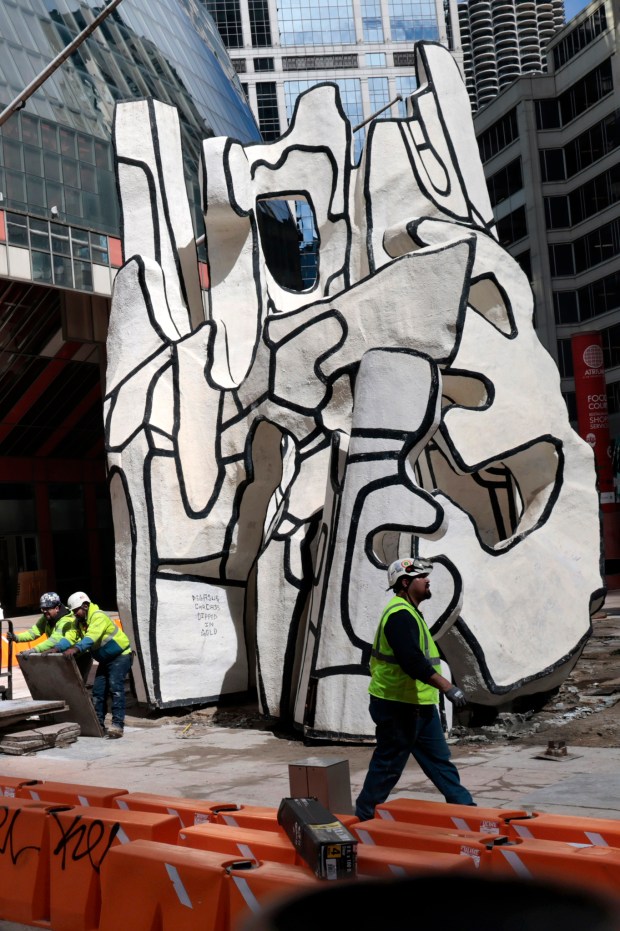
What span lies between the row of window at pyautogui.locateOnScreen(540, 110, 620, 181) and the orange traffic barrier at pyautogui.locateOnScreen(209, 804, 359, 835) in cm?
5159

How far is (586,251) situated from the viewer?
55938 millimetres

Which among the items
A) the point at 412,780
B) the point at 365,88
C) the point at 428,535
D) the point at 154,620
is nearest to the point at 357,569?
the point at 428,535

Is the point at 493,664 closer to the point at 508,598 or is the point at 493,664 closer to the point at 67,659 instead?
the point at 508,598

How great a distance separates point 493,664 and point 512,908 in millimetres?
8889

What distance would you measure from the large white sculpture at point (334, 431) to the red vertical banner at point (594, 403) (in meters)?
14.5

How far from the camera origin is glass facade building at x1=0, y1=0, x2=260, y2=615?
28.2m

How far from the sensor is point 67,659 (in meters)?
12.0

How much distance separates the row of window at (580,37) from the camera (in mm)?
53625

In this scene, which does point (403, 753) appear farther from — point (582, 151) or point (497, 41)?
point (497, 41)

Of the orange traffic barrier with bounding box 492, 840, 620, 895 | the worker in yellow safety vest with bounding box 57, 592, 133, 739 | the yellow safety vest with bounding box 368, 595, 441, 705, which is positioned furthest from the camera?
the worker in yellow safety vest with bounding box 57, 592, 133, 739

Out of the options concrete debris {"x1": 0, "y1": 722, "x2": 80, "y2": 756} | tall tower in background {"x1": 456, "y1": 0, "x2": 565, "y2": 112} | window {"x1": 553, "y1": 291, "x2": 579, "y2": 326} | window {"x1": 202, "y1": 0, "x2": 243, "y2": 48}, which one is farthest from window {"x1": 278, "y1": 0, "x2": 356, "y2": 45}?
concrete debris {"x1": 0, "y1": 722, "x2": 80, "y2": 756}

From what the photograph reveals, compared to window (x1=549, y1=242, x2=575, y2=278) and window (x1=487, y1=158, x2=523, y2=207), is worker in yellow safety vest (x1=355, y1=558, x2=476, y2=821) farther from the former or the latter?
window (x1=487, y1=158, x2=523, y2=207)

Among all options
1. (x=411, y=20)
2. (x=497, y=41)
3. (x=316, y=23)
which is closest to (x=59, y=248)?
(x=316, y=23)

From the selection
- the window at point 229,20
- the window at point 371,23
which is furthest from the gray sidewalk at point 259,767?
the window at point 229,20
